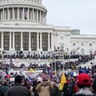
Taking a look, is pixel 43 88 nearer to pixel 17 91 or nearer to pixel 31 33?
pixel 17 91

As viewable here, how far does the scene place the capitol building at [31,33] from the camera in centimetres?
10544

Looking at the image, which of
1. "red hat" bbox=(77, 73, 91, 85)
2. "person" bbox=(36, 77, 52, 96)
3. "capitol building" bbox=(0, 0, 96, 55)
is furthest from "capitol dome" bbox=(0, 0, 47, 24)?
"red hat" bbox=(77, 73, 91, 85)

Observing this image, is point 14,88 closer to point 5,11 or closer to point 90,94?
point 90,94

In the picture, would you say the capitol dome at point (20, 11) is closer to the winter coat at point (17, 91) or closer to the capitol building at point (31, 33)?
the capitol building at point (31, 33)

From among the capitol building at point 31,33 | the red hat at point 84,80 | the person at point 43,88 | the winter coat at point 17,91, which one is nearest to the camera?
the red hat at point 84,80

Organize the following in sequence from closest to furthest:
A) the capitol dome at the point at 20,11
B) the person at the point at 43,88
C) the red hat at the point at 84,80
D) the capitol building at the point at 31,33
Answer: the red hat at the point at 84,80, the person at the point at 43,88, the capitol building at the point at 31,33, the capitol dome at the point at 20,11

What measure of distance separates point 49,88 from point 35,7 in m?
107

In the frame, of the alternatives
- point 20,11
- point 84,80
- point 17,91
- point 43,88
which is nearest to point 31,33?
point 20,11

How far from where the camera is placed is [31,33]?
107 m

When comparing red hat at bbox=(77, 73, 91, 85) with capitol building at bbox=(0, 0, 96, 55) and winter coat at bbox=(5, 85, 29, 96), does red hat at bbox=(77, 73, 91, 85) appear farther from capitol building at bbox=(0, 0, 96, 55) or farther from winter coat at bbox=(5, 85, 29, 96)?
capitol building at bbox=(0, 0, 96, 55)

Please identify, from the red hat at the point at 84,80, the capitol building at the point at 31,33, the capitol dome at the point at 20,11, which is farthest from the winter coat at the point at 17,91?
the capitol dome at the point at 20,11

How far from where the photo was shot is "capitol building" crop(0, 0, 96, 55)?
105 m

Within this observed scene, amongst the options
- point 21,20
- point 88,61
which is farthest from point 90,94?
point 21,20

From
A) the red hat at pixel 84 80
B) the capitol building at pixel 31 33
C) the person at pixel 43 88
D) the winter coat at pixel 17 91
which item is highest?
the capitol building at pixel 31 33
